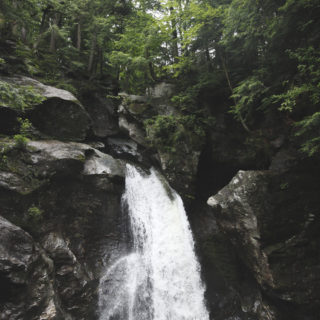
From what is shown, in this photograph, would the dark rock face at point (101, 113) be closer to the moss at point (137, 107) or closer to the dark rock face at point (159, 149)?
the dark rock face at point (159, 149)

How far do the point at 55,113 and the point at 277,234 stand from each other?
34.7 ft

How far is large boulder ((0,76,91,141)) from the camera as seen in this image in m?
9.08

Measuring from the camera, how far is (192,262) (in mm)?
9094

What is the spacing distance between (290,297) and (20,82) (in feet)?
44.7

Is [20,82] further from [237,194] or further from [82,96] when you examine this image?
[237,194]

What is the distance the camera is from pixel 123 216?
9.43 meters

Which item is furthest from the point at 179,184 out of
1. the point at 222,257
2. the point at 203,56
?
the point at 203,56

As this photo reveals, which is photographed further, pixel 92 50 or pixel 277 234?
pixel 92 50

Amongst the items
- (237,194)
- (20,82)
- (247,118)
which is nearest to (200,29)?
(247,118)

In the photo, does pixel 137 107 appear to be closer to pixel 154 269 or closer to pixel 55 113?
pixel 55 113

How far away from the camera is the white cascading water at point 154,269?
7.67 metres

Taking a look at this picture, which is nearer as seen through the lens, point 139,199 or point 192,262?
point 192,262

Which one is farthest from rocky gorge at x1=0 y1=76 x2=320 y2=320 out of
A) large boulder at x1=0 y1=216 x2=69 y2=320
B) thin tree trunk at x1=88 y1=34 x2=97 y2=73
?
thin tree trunk at x1=88 y1=34 x2=97 y2=73

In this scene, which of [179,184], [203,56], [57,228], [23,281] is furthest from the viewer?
[203,56]
